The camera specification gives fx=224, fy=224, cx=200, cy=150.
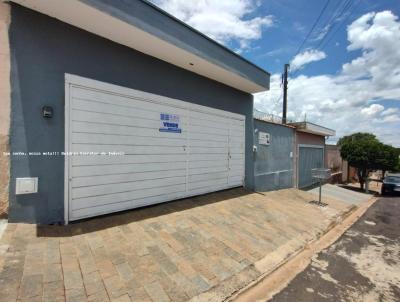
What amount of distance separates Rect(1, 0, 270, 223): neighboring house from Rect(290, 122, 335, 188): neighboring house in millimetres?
7304

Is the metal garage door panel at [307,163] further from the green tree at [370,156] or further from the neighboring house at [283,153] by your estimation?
the green tree at [370,156]

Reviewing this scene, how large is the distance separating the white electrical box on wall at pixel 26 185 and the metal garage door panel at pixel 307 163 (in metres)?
12.0

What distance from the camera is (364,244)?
5297 mm

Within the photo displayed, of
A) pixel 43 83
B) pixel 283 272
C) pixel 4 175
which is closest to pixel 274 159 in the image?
pixel 283 272

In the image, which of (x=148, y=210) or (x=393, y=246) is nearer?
(x=148, y=210)

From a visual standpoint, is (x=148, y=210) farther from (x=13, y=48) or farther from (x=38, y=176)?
(x=13, y=48)

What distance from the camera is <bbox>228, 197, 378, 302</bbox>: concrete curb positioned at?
3033 mm

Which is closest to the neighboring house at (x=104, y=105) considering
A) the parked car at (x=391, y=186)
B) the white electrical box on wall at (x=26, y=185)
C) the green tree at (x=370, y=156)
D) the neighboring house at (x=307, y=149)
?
the white electrical box on wall at (x=26, y=185)

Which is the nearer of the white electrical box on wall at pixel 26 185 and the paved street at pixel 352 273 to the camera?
the paved street at pixel 352 273

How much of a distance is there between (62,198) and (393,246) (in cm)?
716

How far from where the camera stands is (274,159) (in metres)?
9.77

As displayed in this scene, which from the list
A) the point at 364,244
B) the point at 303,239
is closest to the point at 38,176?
the point at 303,239

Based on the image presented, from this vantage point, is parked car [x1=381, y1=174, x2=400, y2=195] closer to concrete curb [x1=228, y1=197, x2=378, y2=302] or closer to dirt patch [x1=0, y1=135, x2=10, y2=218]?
concrete curb [x1=228, y1=197, x2=378, y2=302]

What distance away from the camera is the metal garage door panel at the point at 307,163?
12529mm
